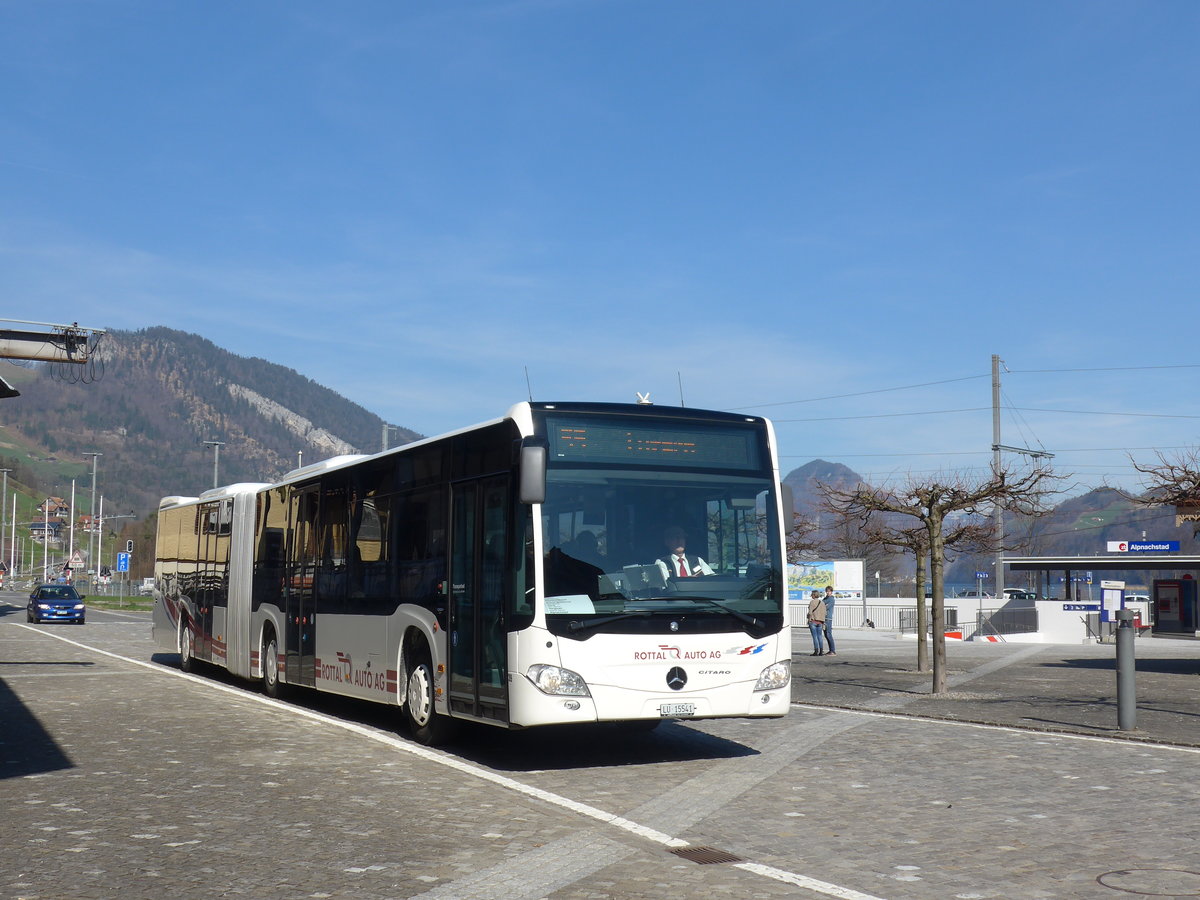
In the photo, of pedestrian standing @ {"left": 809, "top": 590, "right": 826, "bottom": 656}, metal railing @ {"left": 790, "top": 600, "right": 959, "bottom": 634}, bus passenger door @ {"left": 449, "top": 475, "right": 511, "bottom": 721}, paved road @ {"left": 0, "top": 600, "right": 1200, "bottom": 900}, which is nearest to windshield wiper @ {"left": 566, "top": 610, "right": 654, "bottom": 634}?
bus passenger door @ {"left": 449, "top": 475, "right": 511, "bottom": 721}

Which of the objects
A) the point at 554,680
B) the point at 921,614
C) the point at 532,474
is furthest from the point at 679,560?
the point at 921,614

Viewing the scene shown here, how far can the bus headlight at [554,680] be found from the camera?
1065 centimetres

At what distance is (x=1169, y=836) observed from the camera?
7992mm

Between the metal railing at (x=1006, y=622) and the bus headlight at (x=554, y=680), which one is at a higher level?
the bus headlight at (x=554, y=680)

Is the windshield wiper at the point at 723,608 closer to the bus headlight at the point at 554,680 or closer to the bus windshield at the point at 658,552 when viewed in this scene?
the bus windshield at the point at 658,552

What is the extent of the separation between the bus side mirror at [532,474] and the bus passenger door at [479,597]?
0.88 metres

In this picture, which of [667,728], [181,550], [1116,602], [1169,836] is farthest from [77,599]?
Answer: [1169,836]

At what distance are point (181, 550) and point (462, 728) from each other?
1373 centimetres

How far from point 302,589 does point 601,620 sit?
755 cm

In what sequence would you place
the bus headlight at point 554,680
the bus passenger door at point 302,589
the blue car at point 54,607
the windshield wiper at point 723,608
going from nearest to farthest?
the bus headlight at point 554,680 → the windshield wiper at point 723,608 → the bus passenger door at point 302,589 → the blue car at point 54,607

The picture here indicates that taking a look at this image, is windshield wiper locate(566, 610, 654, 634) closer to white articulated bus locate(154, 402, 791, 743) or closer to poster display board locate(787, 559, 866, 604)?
white articulated bus locate(154, 402, 791, 743)

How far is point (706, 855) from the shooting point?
7.51 m

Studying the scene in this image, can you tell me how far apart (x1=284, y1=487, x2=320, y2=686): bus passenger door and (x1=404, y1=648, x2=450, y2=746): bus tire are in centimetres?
368

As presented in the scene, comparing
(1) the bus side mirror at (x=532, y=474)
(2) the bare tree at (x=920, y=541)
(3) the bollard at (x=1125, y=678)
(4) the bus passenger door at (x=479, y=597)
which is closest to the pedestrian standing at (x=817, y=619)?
(2) the bare tree at (x=920, y=541)
